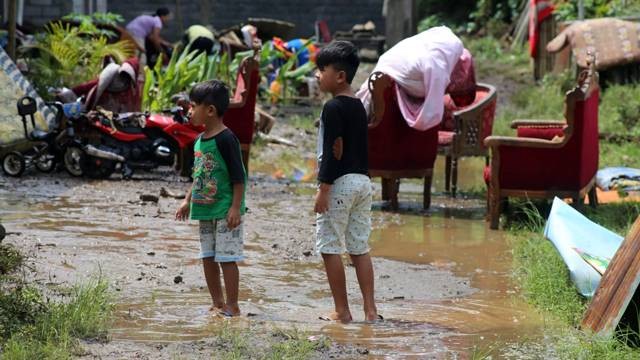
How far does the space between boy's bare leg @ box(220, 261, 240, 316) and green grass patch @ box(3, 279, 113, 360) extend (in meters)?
0.64

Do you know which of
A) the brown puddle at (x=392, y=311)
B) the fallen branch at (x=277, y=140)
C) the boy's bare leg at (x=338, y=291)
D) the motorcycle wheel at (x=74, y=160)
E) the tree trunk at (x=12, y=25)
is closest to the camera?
the brown puddle at (x=392, y=311)

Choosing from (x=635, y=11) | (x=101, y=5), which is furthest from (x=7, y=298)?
(x=101, y=5)

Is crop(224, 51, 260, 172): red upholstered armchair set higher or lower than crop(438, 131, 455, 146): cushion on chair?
higher

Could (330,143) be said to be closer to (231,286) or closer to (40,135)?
(231,286)

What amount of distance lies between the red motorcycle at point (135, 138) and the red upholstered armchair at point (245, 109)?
1.51ft

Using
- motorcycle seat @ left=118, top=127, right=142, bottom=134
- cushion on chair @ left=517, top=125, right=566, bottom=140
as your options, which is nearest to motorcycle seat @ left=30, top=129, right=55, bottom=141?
motorcycle seat @ left=118, top=127, right=142, bottom=134

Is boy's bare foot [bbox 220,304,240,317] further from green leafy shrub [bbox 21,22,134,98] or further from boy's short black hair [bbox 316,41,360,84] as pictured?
green leafy shrub [bbox 21,22,134,98]

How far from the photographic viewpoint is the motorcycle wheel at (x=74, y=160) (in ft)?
36.8

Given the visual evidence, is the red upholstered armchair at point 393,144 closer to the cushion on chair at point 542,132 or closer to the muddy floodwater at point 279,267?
the muddy floodwater at point 279,267

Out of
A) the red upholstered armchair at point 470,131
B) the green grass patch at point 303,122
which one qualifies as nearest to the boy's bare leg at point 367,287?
the red upholstered armchair at point 470,131

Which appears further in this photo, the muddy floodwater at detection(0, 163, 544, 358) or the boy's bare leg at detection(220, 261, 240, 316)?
the boy's bare leg at detection(220, 261, 240, 316)

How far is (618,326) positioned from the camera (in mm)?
5734

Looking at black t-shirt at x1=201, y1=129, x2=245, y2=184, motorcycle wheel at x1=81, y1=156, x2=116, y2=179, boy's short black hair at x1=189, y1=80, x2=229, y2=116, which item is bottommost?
motorcycle wheel at x1=81, y1=156, x2=116, y2=179

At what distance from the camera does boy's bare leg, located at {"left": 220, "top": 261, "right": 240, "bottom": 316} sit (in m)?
6.12
